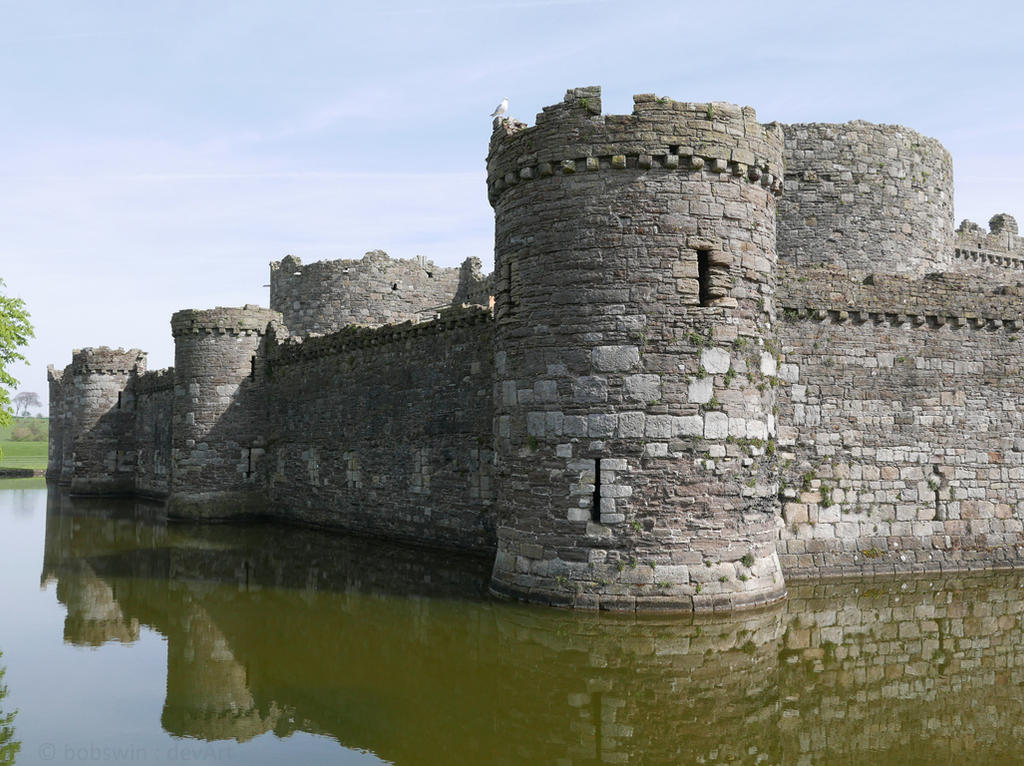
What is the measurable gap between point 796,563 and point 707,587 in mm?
2929

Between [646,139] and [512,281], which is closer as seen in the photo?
[646,139]

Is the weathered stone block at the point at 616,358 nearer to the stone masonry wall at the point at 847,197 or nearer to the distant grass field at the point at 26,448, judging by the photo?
the stone masonry wall at the point at 847,197

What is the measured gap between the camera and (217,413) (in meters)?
22.4

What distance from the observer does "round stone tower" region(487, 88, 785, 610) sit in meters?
10.5

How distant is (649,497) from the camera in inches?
412

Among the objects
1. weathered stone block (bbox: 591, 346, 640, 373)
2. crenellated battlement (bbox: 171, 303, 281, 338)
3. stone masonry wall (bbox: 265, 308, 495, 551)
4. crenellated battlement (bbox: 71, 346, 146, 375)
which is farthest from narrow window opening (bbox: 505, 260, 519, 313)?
crenellated battlement (bbox: 71, 346, 146, 375)

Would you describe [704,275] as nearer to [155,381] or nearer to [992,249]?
[992,249]

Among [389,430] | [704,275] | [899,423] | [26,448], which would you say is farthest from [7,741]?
[26,448]

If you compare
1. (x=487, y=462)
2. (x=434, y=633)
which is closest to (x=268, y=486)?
(x=487, y=462)

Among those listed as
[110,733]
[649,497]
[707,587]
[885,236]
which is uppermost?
[885,236]

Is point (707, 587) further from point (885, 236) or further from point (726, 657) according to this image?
point (885, 236)

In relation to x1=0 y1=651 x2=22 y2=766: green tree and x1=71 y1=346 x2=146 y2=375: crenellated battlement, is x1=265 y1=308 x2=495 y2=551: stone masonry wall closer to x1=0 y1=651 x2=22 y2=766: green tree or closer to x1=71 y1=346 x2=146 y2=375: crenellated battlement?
x1=0 y1=651 x2=22 y2=766: green tree

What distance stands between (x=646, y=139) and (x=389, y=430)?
31.1 feet

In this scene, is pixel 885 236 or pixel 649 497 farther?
pixel 885 236
